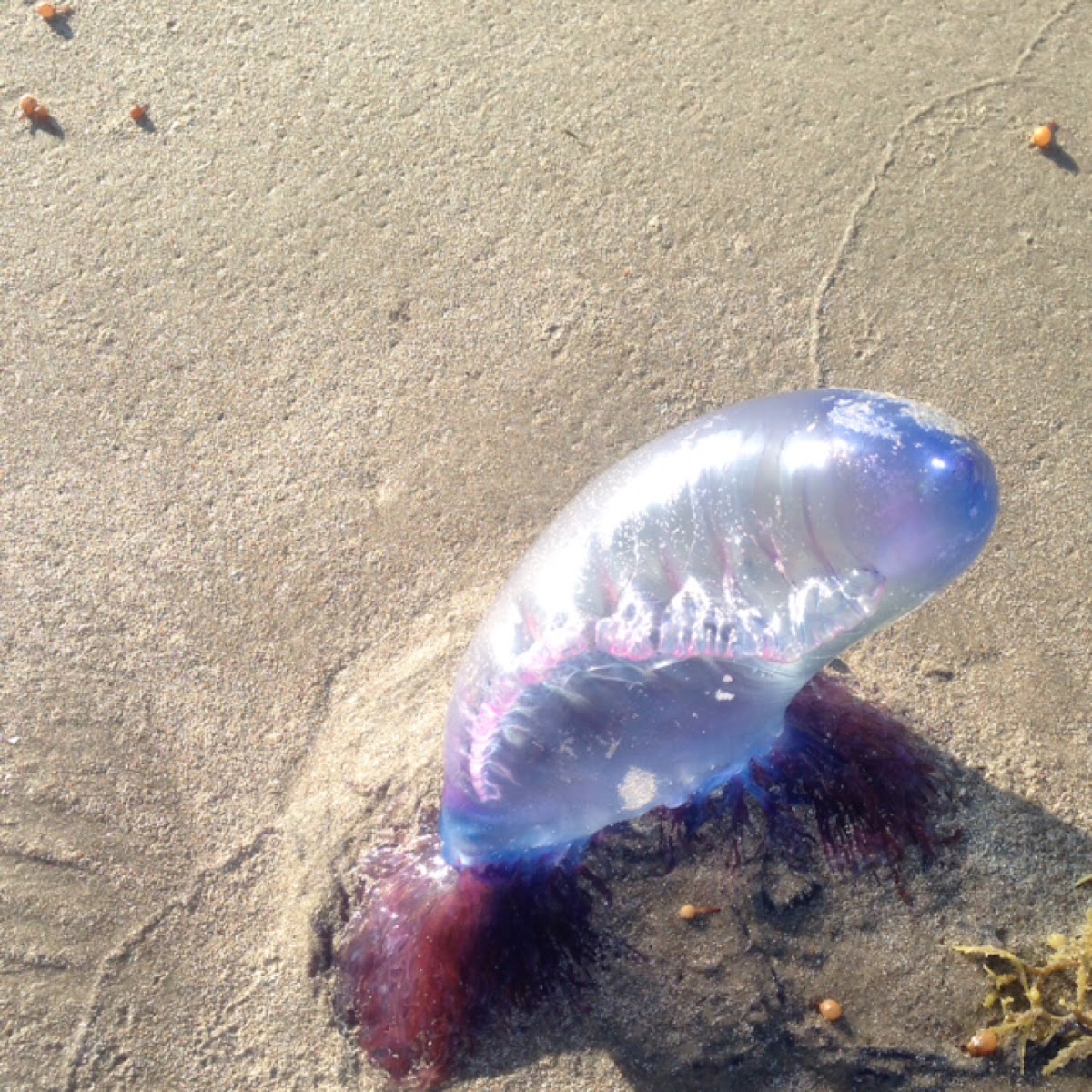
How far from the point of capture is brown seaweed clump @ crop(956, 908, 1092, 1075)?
99.7 inches

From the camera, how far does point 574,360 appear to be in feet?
11.0

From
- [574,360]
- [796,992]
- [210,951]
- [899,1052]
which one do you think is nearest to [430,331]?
[574,360]

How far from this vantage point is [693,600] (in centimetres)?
209

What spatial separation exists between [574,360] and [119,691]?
5.03 feet

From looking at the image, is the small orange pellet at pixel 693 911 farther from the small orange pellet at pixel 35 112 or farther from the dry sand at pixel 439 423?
the small orange pellet at pixel 35 112

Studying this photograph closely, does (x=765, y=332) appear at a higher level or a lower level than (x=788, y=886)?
higher

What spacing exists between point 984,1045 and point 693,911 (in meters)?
0.68

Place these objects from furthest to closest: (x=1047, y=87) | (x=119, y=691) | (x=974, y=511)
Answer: (x=1047, y=87), (x=119, y=691), (x=974, y=511)

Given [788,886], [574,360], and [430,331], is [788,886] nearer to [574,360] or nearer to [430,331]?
[574,360]

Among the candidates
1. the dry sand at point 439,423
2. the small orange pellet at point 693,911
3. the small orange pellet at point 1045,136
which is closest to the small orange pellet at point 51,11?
the dry sand at point 439,423

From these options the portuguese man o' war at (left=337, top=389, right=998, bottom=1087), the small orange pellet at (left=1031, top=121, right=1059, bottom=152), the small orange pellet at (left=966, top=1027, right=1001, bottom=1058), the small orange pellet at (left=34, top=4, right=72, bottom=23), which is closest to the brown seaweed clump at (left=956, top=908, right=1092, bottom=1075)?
the small orange pellet at (left=966, top=1027, right=1001, bottom=1058)

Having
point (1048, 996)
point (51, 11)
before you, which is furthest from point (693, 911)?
point (51, 11)

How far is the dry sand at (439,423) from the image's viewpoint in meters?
2.62

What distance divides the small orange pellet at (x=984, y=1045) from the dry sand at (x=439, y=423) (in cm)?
Answer: 4
